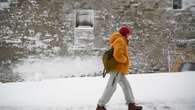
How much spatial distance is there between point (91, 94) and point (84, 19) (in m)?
5.68

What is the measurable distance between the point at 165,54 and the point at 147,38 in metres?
0.82

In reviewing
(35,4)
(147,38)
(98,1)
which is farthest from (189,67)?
(35,4)

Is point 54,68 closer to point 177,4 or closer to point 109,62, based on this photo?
point 177,4

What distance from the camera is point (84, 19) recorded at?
13.2m

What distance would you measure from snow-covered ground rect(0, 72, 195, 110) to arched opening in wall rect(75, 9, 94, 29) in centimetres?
438

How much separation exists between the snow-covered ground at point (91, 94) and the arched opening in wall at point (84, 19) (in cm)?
438

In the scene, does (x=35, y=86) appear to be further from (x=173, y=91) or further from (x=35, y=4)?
(x=35, y=4)

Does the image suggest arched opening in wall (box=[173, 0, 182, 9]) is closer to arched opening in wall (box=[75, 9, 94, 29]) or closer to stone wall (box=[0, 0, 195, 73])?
stone wall (box=[0, 0, 195, 73])

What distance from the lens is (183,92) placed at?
7785mm

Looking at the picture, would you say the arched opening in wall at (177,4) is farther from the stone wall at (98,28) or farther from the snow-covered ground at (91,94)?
the snow-covered ground at (91,94)

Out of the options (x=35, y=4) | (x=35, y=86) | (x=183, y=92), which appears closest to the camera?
(x=183, y=92)

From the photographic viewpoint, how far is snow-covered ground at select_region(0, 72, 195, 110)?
7.15m

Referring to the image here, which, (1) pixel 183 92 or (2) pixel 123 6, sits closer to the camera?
(1) pixel 183 92

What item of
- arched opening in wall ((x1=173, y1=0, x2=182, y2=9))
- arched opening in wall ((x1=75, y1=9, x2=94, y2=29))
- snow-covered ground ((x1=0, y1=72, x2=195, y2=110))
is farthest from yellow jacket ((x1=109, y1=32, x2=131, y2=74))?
arched opening in wall ((x1=173, y1=0, x2=182, y2=9))
